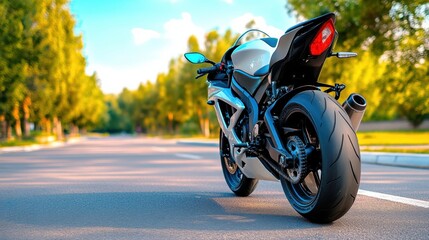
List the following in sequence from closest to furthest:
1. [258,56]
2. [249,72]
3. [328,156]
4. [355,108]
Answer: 1. [328,156]
2. [355,108]
3. [258,56]
4. [249,72]

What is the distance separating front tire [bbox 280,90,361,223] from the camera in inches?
154

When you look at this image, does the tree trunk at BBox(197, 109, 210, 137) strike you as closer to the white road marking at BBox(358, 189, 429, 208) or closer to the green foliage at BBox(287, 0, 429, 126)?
the green foliage at BBox(287, 0, 429, 126)

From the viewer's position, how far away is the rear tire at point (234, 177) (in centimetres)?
592

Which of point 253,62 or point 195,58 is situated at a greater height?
point 195,58

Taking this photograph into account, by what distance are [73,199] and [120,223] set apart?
1848 mm

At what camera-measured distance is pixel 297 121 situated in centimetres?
452

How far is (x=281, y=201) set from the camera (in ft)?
18.2

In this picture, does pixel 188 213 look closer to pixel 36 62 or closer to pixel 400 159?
pixel 400 159

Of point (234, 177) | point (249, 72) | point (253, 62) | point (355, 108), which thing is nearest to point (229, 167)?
point (234, 177)

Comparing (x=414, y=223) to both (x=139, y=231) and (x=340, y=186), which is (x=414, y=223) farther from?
(x=139, y=231)

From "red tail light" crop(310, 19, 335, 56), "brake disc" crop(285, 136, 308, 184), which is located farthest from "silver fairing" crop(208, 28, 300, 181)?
"brake disc" crop(285, 136, 308, 184)

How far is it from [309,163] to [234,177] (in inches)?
84.1

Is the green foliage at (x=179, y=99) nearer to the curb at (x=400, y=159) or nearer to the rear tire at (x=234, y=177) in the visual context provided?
the curb at (x=400, y=159)

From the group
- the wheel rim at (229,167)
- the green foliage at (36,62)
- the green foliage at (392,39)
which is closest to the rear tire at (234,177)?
the wheel rim at (229,167)
